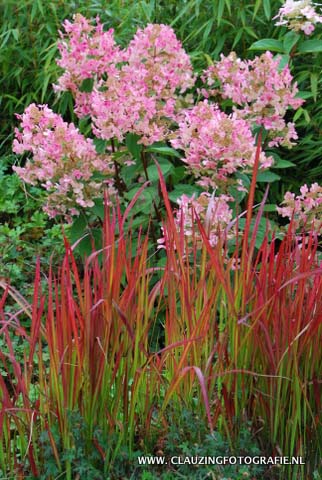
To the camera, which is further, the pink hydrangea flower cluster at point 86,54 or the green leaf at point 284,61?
the green leaf at point 284,61

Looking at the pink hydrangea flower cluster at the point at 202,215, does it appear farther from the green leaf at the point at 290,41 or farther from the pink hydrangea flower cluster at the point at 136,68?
the green leaf at the point at 290,41

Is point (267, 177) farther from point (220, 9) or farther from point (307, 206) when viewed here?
point (220, 9)

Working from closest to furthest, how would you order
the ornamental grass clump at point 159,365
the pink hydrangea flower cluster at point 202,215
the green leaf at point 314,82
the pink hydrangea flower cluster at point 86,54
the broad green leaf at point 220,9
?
the ornamental grass clump at point 159,365 → the pink hydrangea flower cluster at point 202,215 → the pink hydrangea flower cluster at point 86,54 → the green leaf at point 314,82 → the broad green leaf at point 220,9

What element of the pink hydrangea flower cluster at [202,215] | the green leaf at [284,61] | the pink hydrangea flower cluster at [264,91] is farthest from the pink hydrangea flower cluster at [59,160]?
the green leaf at [284,61]

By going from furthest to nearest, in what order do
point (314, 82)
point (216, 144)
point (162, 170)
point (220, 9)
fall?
point (220, 9) < point (314, 82) < point (162, 170) < point (216, 144)

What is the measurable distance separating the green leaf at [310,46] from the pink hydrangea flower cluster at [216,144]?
73 cm

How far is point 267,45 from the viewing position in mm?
3693

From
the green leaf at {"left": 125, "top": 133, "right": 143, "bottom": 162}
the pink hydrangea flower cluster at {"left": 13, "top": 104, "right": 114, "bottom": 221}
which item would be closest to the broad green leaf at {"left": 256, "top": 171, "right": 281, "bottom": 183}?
the green leaf at {"left": 125, "top": 133, "right": 143, "bottom": 162}

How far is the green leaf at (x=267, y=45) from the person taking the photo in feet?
12.0

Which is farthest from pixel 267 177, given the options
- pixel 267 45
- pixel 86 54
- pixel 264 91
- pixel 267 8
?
pixel 267 8

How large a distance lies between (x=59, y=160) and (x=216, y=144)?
622mm

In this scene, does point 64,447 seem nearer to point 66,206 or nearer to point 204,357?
point 204,357

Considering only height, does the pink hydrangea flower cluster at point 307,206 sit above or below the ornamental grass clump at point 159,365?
above

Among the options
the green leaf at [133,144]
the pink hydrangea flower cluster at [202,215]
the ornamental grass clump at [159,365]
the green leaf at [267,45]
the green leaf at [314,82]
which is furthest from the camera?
the green leaf at [314,82]
